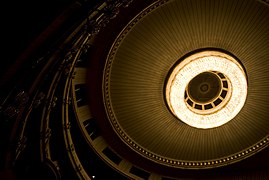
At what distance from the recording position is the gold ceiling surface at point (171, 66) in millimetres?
8164

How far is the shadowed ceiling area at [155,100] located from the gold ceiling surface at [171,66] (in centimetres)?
3

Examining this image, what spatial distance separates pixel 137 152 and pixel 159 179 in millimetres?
1230

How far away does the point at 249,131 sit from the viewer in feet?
31.7

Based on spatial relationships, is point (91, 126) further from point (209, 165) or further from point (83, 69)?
point (209, 165)

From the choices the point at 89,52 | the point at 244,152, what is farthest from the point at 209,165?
the point at 89,52

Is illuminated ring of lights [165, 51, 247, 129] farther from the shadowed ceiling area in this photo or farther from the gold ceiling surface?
the gold ceiling surface

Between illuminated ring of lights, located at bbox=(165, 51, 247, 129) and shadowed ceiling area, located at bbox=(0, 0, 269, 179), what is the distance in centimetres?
9

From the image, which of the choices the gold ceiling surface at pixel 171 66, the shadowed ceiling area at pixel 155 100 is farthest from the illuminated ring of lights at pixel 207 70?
the gold ceiling surface at pixel 171 66

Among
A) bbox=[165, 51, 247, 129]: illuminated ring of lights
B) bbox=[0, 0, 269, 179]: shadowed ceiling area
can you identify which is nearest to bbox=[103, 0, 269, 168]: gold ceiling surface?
bbox=[0, 0, 269, 179]: shadowed ceiling area

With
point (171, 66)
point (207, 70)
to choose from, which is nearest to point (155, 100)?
point (171, 66)

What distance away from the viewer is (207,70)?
793 cm

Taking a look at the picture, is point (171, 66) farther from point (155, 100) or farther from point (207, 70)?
point (207, 70)

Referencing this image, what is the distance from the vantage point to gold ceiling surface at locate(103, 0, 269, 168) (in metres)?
8.16

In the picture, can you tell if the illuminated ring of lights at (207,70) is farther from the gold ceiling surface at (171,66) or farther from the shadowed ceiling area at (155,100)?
the gold ceiling surface at (171,66)
